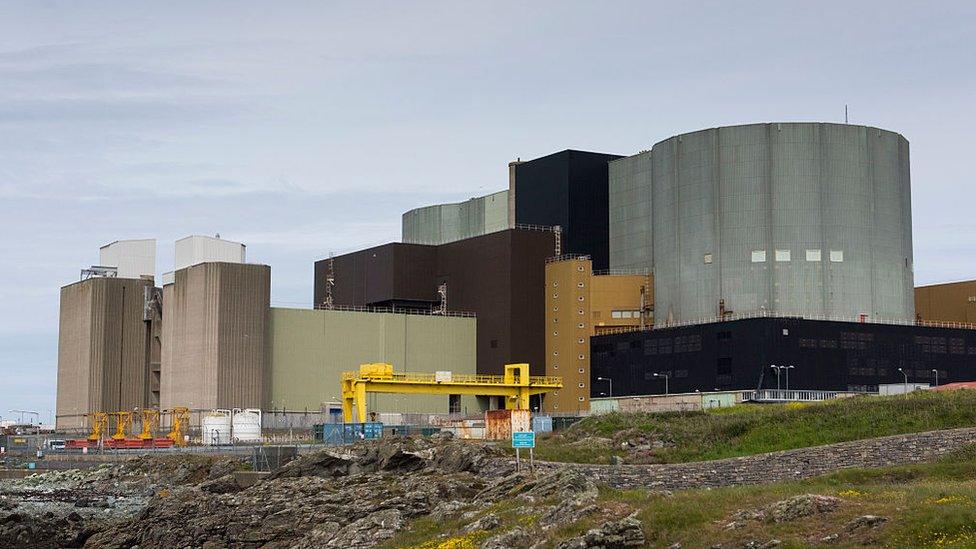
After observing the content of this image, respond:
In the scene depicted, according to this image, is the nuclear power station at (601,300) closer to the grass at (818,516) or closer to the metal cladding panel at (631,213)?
the metal cladding panel at (631,213)

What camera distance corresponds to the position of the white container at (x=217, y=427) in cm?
12350

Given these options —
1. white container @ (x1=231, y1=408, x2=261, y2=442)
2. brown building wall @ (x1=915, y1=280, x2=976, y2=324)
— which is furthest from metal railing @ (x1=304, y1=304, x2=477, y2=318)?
brown building wall @ (x1=915, y1=280, x2=976, y2=324)

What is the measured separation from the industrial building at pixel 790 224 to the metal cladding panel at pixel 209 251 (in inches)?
1854

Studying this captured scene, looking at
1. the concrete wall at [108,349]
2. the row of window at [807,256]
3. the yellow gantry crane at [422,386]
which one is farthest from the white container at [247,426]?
the row of window at [807,256]

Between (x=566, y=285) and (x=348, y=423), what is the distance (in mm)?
40033

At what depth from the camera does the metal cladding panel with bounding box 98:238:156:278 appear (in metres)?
158

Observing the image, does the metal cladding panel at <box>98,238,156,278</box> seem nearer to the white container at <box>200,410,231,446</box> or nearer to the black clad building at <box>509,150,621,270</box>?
the white container at <box>200,410,231,446</box>

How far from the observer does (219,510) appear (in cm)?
6438

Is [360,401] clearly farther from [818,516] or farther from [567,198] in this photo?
[818,516]

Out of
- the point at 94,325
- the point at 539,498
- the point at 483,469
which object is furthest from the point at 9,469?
the point at 539,498

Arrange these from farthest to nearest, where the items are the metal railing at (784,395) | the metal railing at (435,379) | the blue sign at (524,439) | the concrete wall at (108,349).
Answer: the concrete wall at (108,349) → the metal railing at (784,395) → the metal railing at (435,379) → the blue sign at (524,439)

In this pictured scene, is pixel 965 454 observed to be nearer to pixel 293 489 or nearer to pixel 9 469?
pixel 293 489

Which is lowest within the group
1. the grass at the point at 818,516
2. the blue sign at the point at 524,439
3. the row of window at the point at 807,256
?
the grass at the point at 818,516

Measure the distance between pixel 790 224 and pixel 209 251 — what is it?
61.4 meters
